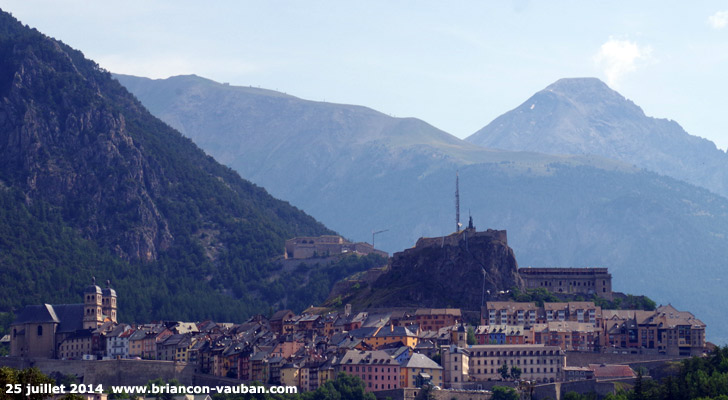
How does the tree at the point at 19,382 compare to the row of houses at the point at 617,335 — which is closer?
the tree at the point at 19,382

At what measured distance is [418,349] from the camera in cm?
18912

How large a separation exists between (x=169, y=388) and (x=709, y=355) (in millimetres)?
61922

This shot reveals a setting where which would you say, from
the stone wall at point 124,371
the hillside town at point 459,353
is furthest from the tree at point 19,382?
the stone wall at point 124,371

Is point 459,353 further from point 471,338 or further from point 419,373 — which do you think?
point 471,338

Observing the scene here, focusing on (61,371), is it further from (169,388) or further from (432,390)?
(432,390)

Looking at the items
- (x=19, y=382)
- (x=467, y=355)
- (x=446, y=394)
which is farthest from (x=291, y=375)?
(x=19, y=382)

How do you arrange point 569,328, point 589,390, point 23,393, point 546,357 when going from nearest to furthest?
point 23,393 < point 589,390 < point 546,357 < point 569,328

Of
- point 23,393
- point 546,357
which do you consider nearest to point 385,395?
point 546,357

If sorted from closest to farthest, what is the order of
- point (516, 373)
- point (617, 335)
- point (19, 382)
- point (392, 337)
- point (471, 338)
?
point (19, 382) → point (516, 373) → point (471, 338) → point (392, 337) → point (617, 335)

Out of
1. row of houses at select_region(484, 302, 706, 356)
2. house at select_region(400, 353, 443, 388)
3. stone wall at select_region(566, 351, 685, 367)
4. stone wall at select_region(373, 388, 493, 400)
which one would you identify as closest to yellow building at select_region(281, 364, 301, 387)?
house at select_region(400, 353, 443, 388)

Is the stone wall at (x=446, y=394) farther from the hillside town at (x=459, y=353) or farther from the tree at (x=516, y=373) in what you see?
the tree at (x=516, y=373)

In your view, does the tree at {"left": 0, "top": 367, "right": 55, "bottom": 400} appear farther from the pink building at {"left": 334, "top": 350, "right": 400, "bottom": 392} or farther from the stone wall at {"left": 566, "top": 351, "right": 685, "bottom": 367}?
the stone wall at {"left": 566, "top": 351, "right": 685, "bottom": 367}

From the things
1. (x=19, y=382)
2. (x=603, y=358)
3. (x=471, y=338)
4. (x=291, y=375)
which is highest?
(x=471, y=338)

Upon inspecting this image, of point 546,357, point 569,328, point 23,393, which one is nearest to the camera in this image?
point 23,393
